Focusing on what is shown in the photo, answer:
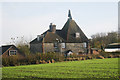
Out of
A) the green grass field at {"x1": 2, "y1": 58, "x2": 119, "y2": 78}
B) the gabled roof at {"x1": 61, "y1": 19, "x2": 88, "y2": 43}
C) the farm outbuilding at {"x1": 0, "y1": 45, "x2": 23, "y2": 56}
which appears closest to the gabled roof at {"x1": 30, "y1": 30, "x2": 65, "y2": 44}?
the gabled roof at {"x1": 61, "y1": 19, "x2": 88, "y2": 43}

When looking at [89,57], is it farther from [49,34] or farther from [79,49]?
[49,34]

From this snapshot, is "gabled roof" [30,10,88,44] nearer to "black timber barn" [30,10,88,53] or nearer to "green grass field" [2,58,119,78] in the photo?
"black timber barn" [30,10,88,53]

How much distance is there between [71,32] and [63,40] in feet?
14.4

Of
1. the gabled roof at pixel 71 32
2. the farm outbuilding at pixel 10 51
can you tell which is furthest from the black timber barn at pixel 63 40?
the farm outbuilding at pixel 10 51

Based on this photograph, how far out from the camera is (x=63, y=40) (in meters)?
57.2

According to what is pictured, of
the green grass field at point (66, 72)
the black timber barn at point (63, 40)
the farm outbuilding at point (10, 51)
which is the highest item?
the black timber barn at point (63, 40)

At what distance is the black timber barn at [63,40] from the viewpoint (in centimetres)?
5544

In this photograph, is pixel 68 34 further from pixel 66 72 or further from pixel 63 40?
pixel 66 72

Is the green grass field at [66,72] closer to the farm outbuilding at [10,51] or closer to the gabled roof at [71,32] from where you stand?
the farm outbuilding at [10,51]

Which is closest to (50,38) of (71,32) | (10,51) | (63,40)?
(63,40)

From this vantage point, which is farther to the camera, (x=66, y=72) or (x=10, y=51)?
(x=10, y=51)

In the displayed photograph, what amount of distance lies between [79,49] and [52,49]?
848 centimetres

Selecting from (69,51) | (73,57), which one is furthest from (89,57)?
(69,51)

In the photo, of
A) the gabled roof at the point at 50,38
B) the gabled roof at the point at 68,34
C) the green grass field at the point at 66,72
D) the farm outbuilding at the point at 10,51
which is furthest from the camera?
the gabled roof at the point at 68,34
